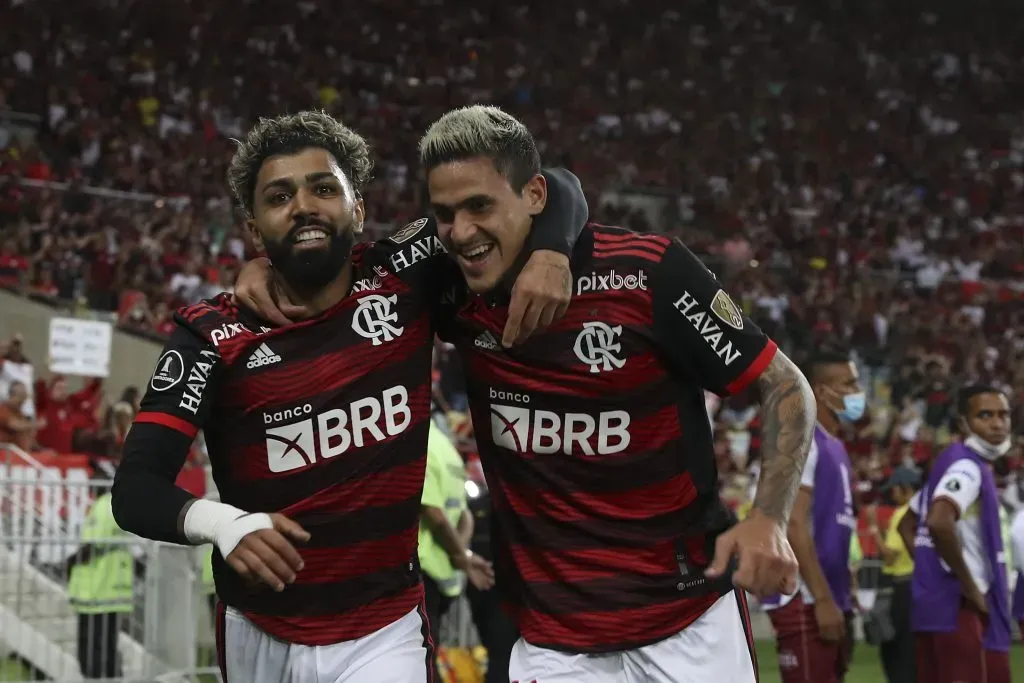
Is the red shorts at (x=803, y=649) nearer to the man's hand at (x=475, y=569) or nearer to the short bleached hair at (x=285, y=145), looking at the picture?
the man's hand at (x=475, y=569)

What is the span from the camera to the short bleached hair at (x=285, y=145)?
3779 mm

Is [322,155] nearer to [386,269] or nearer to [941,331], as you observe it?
[386,269]

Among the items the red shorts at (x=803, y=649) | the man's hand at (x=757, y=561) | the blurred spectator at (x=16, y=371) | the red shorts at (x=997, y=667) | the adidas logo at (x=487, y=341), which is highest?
the blurred spectator at (x=16, y=371)

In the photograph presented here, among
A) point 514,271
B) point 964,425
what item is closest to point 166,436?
point 514,271

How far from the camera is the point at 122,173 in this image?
19.0 meters

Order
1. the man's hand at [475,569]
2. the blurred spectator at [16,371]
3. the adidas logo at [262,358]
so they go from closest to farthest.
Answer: the adidas logo at [262,358], the man's hand at [475,569], the blurred spectator at [16,371]

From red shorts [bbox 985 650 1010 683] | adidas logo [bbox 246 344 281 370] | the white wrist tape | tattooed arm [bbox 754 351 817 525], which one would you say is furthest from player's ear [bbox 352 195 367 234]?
red shorts [bbox 985 650 1010 683]

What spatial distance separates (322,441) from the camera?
3.63m

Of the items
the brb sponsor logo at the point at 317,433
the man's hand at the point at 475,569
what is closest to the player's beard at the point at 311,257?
the brb sponsor logo at the point at 317,433

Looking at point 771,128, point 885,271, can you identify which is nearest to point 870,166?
point 771,128

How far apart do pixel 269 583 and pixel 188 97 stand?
67.5ft

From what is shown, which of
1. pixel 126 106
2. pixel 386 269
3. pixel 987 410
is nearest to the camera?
pixel 386 269

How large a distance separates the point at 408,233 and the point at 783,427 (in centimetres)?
122

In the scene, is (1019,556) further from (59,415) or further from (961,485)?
(59,415)
